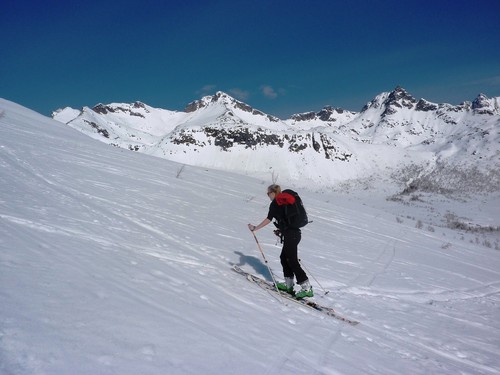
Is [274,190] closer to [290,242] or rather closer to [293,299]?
[290,242]

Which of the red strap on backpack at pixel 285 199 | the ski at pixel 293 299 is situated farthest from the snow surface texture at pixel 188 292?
the red strap on backpack at pixel 285 199

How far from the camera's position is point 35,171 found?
35.7 feet

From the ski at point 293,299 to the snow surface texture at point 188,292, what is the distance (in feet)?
0.83

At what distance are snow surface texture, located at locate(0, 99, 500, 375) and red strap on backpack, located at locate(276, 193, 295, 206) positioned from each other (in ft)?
5.42

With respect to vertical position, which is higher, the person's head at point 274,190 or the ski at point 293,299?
the person's head at point 274,190

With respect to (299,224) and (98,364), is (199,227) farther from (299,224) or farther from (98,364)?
(98,364)

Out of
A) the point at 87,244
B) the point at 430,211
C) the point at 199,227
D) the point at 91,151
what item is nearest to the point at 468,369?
the point at 87,244

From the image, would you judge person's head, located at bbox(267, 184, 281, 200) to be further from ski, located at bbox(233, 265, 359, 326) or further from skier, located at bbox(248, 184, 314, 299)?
ski, located at bbox(233, 265, 359, 326)

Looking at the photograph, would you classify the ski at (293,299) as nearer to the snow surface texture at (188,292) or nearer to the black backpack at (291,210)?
the snow surface texture at (188,292)

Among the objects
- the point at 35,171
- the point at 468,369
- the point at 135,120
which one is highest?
the point at 135,120

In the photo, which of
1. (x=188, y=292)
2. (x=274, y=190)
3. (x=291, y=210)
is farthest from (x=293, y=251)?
(x=188, y=292)

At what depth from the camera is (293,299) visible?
21.8 feet

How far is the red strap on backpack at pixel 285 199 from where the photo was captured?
21.9 ft

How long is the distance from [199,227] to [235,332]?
229 inches
